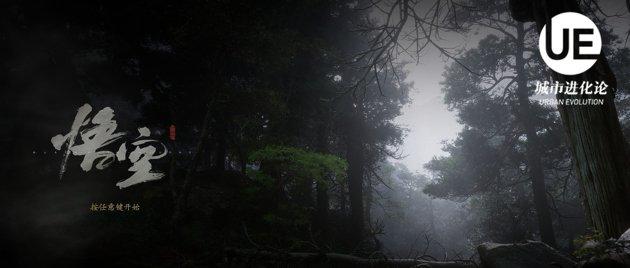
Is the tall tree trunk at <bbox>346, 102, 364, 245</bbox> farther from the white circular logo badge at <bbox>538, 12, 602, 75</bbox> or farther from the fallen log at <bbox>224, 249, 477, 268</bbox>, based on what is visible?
the white circular logo badge at <bbox>538, 12, 602, 75</bbox>

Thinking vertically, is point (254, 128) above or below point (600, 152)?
above

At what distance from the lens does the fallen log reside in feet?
17.4

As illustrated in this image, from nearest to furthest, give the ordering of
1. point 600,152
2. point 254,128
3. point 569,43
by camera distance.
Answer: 1. point 600,152
2. point 569,43
3. point 254,128

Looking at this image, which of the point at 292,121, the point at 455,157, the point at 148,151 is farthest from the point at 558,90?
the point at 455,157

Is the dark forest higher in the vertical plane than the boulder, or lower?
higher

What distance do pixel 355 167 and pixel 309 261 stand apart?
29.0 ft

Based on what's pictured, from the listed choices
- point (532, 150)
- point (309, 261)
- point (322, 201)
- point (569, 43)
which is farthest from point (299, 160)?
point (532, 150)

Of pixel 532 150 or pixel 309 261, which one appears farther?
pixel 532 150

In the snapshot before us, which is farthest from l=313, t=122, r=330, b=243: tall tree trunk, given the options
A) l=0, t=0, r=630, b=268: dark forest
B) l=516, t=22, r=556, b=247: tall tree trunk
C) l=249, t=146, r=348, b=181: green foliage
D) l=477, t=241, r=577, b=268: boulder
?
l=477, t=241, r=577, b=268: boulder

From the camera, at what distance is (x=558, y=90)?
267cm

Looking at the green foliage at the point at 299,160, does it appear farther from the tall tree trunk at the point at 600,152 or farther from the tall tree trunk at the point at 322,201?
the tall tree trunk at the point at 600,152

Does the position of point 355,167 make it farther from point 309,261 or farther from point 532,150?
point 309,261

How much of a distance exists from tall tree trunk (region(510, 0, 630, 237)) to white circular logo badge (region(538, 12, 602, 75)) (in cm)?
6

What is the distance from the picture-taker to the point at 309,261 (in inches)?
233
